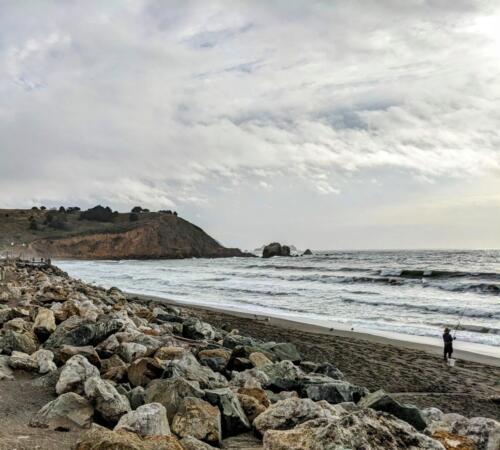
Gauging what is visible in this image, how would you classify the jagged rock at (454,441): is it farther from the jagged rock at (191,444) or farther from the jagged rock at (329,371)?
the jagged rock at (329,371)

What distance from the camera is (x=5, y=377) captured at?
18.3ft

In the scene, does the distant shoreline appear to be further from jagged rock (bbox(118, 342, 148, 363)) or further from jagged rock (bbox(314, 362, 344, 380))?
jagged rock (bbox(118, 342, 148, 363))

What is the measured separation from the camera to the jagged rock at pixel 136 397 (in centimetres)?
476

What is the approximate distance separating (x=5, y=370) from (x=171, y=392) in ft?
7.95

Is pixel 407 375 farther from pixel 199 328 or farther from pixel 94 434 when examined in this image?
pixel 94 434

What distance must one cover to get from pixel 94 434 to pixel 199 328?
877 cm

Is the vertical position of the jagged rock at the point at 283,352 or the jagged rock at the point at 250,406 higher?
the jagged rock at the point at 250,406

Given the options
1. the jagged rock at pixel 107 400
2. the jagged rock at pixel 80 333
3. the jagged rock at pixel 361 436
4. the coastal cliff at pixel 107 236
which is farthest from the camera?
the coastal cliff at pixel 107 236

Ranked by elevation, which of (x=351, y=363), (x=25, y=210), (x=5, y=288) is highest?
(x=25, y=210)

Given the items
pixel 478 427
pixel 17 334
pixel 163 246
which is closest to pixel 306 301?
pixel 17 334

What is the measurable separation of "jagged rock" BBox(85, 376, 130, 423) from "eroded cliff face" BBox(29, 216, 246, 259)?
115404 millimetres

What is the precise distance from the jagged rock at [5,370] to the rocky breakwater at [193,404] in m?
0.01

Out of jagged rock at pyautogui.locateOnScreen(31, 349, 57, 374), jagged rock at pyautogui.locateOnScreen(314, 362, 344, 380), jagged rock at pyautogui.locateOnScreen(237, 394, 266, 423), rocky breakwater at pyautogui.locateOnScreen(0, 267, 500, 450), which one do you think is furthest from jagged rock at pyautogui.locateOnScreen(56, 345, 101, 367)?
jagged rock at pyautogui.locateOnScreen(314, 362, 344, 380)

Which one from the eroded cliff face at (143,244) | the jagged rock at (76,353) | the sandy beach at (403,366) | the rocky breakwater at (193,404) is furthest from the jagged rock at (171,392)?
the eroded cliff face at (143,244)
